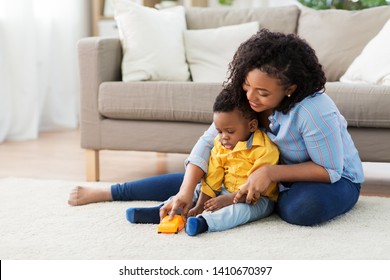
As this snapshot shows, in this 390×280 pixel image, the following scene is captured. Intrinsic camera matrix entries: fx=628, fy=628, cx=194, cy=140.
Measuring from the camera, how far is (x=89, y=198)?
210 centimetres

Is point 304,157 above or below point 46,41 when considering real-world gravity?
above

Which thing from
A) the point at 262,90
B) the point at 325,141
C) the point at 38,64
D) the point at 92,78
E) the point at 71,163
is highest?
the point at 262,90

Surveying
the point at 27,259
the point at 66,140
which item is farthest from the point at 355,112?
the point at 66,140

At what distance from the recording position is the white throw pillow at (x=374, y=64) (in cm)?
256

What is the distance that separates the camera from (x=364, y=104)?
2.23m

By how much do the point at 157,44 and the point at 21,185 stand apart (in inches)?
33.9

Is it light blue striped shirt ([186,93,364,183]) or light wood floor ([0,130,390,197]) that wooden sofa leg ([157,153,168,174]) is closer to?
light wood floor ([0,130,390,197])

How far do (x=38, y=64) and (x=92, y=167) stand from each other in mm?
1721

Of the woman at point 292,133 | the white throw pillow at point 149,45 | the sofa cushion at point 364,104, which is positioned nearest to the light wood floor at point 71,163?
the sofa cushion at point 364,104

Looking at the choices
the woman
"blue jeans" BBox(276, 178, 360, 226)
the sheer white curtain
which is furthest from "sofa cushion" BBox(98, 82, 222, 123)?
the sheer white curtain

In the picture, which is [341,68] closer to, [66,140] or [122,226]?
[122,226]

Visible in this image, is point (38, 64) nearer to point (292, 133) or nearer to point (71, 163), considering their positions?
point (71, 163)

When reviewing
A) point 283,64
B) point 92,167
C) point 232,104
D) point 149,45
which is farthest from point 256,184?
point 149,45

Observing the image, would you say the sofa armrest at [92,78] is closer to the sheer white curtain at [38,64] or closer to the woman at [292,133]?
the woman at [292,133]
